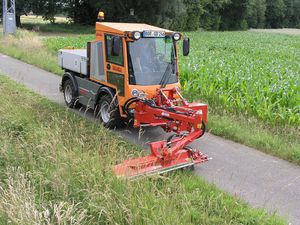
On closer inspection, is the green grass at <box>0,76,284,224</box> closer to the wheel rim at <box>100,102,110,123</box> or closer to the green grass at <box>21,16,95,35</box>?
the wheel rim at <box>100,102,110,123</box>

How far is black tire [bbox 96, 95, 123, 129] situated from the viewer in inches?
321

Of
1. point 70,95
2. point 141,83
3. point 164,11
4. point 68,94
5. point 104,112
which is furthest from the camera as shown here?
point 164,11

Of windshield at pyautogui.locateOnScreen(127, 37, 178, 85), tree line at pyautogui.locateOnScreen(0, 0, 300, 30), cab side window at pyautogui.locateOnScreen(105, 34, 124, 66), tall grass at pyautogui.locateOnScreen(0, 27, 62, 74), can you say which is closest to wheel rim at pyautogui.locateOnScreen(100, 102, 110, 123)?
cab side window at pyautogui.locateOnScreen(105, 34, 124, 66)

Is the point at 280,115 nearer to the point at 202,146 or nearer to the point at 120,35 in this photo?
the point at 202,146

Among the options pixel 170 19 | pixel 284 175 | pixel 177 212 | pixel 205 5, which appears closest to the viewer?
pixel 177 212

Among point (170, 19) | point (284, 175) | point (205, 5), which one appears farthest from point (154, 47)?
point (205, 5)

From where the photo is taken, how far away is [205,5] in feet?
185

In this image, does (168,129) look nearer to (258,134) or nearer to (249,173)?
(249,173)

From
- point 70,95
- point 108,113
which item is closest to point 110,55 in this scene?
point 108,113

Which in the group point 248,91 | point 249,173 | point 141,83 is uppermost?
point 141,83

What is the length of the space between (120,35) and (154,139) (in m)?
2.24

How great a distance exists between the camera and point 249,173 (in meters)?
6.54

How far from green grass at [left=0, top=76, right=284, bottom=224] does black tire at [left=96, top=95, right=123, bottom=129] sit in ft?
5.49

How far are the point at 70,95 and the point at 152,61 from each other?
330 centimetres
